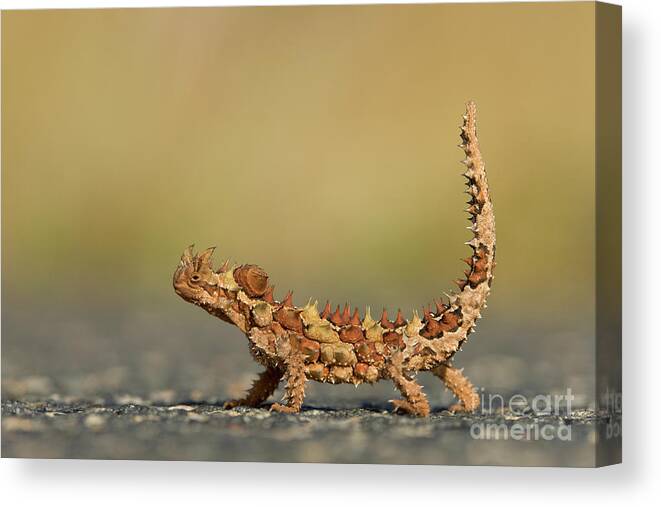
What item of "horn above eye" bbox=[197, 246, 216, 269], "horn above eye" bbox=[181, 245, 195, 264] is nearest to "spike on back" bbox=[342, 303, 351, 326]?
"horn above eye" bbox=[197, 246, 216, 269]

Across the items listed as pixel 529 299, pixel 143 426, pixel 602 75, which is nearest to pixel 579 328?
pixel 529 299

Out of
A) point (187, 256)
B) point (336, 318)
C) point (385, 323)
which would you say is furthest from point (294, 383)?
point (187, 256)

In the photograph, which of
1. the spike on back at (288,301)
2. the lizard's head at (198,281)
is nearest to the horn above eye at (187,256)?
the lizard's head at (198,281)

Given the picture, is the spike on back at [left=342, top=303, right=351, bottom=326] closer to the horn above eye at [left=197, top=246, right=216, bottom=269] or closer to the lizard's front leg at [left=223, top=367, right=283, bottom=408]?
the lizard's front leg at [left=223, top=367, right=283, bottom=408]

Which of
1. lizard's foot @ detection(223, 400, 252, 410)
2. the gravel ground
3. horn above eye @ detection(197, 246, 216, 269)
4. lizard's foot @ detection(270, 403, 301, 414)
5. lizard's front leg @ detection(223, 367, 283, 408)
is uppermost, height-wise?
Result: horn above eye @ detection(197, 246, 216, 269)

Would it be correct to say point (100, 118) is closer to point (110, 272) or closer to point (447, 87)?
point (110, 272)

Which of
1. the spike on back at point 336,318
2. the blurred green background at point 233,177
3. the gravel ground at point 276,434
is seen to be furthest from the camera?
the blurred green background at point 233,177

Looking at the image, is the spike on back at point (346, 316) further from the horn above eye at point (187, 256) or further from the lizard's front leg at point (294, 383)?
the horn above eye at point (187, 256)
